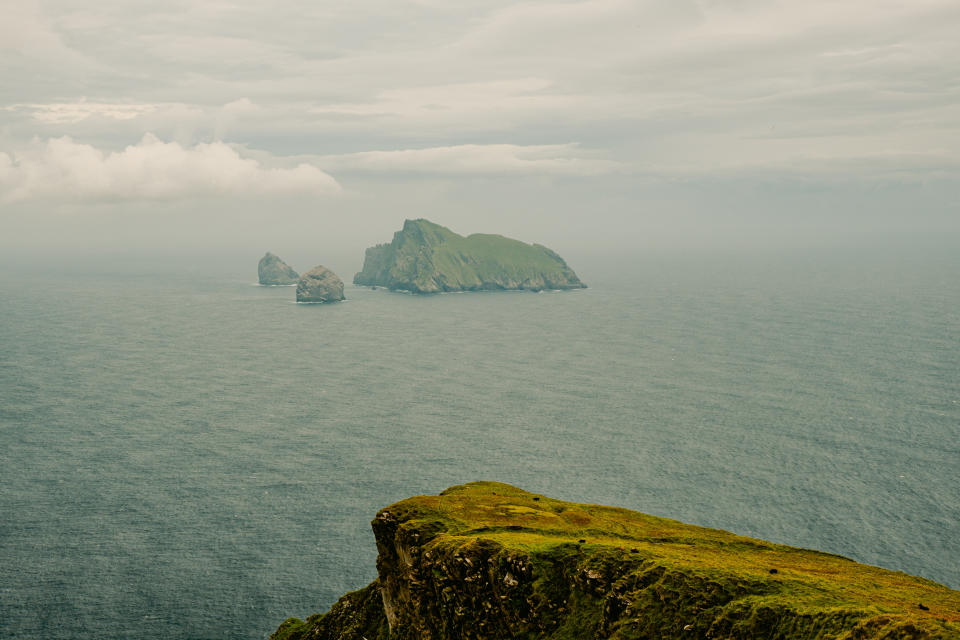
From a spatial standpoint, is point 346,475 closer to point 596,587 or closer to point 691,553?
point 691,553

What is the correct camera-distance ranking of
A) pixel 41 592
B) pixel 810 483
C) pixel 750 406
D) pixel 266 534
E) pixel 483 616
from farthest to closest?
pixel 750 406, pixel 810 483, pixel 266 534, pixel 41 592, pixel 483 616

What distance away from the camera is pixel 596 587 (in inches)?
2411

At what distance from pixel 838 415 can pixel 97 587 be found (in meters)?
161

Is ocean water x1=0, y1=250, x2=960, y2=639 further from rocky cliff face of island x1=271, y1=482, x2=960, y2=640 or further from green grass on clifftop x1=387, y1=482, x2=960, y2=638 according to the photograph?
green grass on clifftop x1=387, y1=482, x2=960, y2=638

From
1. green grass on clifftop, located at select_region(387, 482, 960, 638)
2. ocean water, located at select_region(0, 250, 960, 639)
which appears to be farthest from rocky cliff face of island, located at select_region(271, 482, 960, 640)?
ocean water, located at select_region(0, 250, 960, 639)

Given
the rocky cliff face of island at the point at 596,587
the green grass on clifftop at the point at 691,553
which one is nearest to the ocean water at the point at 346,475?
the rocky cliff face of island at the point at 596,587

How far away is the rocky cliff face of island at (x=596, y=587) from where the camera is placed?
51.9 meters

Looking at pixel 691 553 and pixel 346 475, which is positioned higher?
pixel 691 553

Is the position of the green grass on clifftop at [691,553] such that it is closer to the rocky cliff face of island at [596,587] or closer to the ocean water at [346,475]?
the rocky cliff face of island at [596,587]

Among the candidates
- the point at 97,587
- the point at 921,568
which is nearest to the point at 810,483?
the point at 921,568

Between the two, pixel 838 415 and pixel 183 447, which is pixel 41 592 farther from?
pixel 838 415

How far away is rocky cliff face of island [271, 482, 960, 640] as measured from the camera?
51.9m

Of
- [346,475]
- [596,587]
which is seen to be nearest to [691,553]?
[596,587]

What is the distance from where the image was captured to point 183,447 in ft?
487
